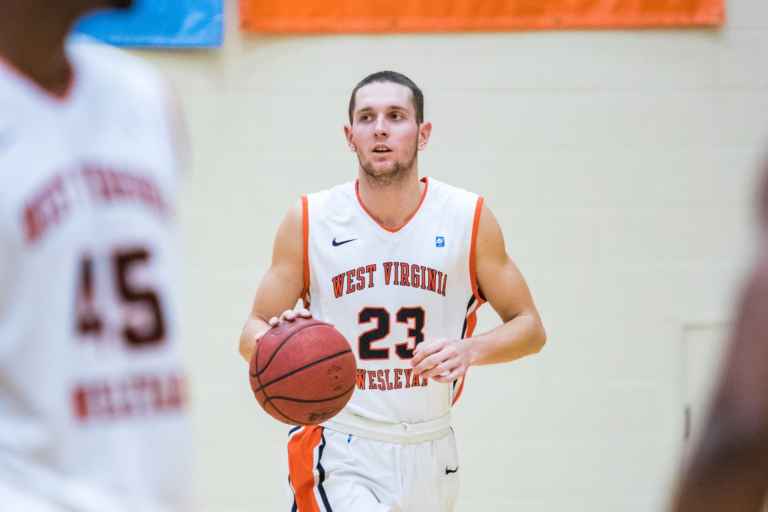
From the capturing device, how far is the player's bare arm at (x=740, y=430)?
1358 millimetres

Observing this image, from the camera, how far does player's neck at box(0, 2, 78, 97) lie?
1882 mm

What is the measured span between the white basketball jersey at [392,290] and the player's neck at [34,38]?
9.26 feet

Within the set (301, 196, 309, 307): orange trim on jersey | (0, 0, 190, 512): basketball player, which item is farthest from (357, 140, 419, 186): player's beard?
(0, 0, 190, 512): basketball player

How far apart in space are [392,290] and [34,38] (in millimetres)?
2910

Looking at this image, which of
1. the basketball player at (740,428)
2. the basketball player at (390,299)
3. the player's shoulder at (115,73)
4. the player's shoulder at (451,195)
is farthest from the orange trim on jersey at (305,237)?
the basketball player at (740,428)

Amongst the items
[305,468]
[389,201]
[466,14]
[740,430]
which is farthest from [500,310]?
[740,430]

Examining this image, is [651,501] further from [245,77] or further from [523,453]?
[245,77]

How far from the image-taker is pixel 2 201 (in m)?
1.79

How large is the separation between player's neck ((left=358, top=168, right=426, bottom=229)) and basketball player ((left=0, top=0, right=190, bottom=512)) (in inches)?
114

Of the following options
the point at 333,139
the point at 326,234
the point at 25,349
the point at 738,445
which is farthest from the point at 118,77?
the point at 333,139

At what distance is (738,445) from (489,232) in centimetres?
347

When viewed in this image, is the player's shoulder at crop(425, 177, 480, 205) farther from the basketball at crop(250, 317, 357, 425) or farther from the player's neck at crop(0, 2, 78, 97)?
the player's neck at crop(0, 2, 78, 97)

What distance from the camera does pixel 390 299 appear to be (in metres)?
4.70

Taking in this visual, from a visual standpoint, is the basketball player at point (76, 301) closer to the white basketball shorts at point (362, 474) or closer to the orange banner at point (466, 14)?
the white basketball shorts at point (362, 474)
